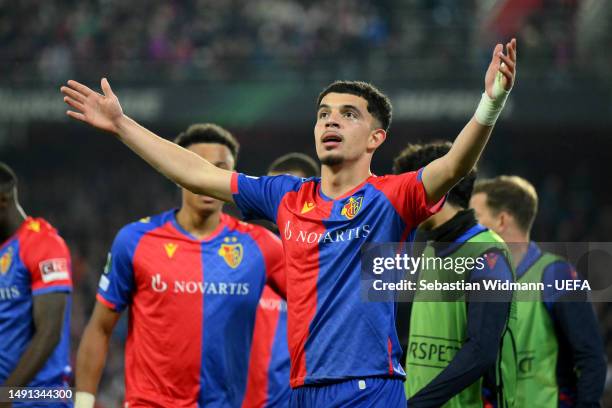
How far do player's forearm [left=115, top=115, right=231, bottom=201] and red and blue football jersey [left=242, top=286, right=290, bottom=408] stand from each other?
5.32 ft

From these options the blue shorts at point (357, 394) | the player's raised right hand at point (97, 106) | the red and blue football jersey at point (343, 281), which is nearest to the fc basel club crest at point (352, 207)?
the red and blue football jersey at point (343, 281)

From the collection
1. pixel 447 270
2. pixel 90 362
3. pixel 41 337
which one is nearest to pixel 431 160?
pixel 447 270

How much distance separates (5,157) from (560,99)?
11.2 meters

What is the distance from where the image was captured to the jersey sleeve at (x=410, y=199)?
12.9ft

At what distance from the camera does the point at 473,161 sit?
3.78 meters

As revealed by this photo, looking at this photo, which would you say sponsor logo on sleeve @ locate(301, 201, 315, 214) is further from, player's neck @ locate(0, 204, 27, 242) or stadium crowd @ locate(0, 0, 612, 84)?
stadium crowd @ locate(0, 0, 612, 84)

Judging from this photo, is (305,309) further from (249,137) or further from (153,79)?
(249,137)

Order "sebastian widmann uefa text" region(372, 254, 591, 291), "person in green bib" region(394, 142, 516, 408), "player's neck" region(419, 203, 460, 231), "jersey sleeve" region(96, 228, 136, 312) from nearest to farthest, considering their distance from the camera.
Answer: "person in green bib" region(394, 142, 516, 408)
"sebastian widmann uefa text" region(372, 254, 591, 291)
"player's neck" region(419, 203, 460, 231)
"jersey sleeve" region(96, 228, 136, 312)

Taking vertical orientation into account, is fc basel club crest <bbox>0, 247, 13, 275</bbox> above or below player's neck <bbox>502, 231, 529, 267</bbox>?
below

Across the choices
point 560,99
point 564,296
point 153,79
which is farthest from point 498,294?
point 153,79

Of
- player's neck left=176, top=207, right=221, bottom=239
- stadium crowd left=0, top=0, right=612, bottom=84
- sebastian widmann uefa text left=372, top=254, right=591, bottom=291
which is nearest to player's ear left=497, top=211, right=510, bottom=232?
sebastian widmann uefa text left=372, top=254, right=591, bottom=291

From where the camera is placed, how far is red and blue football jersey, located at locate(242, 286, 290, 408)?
5684mm

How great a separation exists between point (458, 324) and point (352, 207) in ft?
3.51

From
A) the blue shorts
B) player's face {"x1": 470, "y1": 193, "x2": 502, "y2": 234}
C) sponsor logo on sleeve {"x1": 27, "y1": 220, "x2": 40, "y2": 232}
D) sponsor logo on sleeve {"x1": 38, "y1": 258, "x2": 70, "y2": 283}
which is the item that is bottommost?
the blue shorts
